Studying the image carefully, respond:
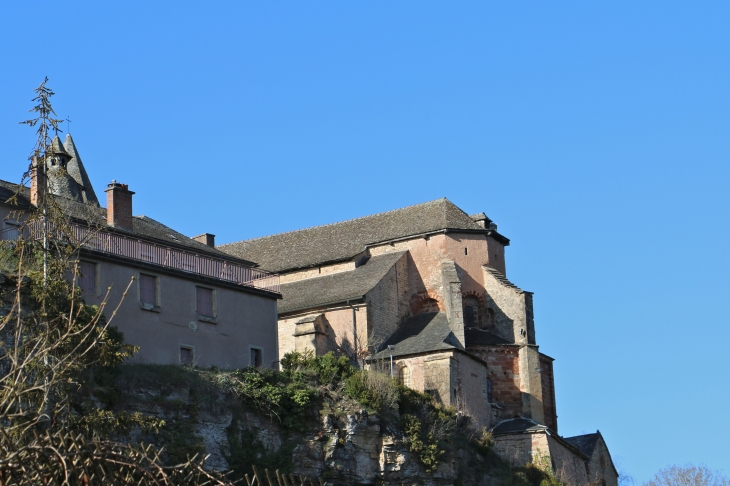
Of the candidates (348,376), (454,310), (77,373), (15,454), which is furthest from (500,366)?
(15,454)

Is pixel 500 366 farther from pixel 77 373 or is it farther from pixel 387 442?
pixel 77 373

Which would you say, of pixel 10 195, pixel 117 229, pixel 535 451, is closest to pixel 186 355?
pixel 117 229

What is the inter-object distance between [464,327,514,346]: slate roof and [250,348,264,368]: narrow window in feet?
41.6

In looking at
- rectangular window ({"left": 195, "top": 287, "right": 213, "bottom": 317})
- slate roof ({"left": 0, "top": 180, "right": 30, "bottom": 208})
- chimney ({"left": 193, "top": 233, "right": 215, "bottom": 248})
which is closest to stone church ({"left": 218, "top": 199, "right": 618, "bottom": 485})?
chimney ({"left": 193, "top": 233, "right": 215, "bottom": 248})

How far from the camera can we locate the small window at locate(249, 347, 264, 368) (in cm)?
4147

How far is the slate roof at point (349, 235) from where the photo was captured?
55156mm

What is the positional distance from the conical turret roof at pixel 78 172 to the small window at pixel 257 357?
33.9 meters

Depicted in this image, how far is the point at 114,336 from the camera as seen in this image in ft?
107

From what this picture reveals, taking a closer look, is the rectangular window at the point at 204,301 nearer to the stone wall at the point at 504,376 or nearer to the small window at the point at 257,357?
the small window at the point at 257,357

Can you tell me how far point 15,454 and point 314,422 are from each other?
2691 cm

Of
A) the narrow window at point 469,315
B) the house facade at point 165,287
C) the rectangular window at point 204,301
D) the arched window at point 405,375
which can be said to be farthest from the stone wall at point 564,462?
the rectangular window at point 204,301

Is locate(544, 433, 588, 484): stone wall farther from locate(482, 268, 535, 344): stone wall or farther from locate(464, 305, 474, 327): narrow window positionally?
locate(464, 305, 474, 327): narrow window

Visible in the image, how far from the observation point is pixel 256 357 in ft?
137

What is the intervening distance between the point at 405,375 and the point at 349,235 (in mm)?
11230
